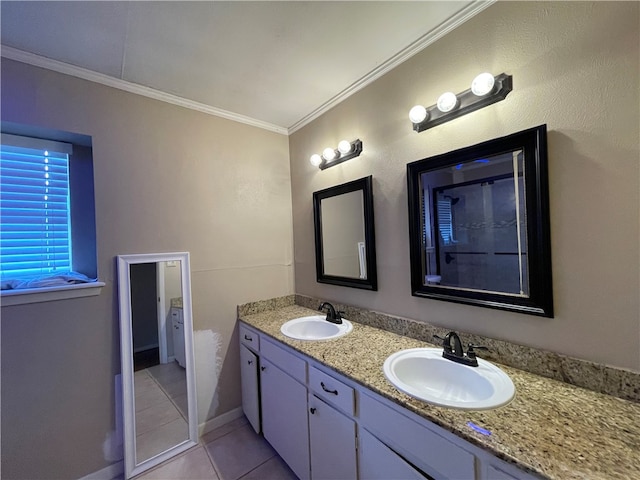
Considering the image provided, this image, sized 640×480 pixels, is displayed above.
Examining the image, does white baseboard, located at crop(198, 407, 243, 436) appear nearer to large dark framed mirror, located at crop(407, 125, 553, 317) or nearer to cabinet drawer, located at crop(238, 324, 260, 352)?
cabinet drawer, located at crop(238, 324, 260, 352)

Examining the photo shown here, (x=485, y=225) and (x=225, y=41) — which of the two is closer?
(x=485, y=225)

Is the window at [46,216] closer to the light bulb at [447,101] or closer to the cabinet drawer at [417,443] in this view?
the cabinet drawer at [417,443]

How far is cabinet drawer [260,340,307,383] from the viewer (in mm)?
1414

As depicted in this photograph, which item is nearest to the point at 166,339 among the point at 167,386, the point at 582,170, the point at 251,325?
the point at 167,386

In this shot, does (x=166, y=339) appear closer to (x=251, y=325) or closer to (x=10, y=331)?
(x=251, y=325)

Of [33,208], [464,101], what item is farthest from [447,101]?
[33,208]

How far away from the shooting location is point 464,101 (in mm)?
1261

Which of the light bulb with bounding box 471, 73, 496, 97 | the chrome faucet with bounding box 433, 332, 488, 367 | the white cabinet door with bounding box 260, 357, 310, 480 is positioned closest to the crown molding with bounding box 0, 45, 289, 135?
the light bulb with bounding box 471, 73, 496, 97

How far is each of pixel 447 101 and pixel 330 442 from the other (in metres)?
1.77

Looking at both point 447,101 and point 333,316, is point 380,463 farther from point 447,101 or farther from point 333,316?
point 447,101

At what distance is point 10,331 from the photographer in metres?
1.34

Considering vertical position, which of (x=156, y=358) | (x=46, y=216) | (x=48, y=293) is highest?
(x=46, y=216)

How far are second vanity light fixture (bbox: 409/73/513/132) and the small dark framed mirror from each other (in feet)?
1.56

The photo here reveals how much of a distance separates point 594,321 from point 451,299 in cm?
51
